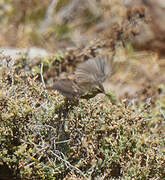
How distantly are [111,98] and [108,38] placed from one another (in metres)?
0.81

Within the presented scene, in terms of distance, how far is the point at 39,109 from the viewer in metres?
1.30

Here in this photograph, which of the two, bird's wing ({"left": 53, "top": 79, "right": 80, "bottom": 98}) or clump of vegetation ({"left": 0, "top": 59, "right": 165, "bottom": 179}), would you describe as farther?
bird's wing ({"left": 53, "top": 79, "right": 80, "bottom": 98})

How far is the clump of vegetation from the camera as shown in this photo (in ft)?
3.89

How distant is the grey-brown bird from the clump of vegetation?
5 cm

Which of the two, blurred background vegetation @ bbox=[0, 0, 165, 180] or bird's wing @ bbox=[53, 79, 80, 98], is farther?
bird's wing @ bbox=[53, 79, 80, 98]

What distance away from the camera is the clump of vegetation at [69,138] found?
46.7 inches

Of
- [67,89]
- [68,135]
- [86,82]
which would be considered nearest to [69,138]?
[68,135]

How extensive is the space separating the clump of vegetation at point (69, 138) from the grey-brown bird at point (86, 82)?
0.05 metres

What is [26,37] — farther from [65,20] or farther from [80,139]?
[80,139]

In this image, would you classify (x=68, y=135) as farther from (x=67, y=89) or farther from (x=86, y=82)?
(x=86, y=82)

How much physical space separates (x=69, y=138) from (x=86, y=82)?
0.37 meters

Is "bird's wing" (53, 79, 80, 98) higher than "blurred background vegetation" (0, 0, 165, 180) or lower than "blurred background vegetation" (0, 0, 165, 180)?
higher

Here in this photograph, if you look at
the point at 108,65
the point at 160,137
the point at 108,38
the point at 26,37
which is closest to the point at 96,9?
the point at 26,37

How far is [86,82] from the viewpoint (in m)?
1.54
